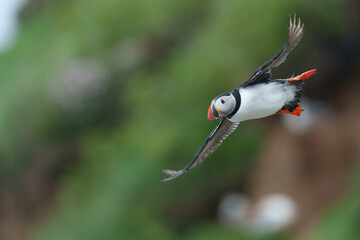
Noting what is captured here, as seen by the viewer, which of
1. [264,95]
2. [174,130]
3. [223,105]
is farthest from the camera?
[174,130]

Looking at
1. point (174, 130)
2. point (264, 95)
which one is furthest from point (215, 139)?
point (174, 130)

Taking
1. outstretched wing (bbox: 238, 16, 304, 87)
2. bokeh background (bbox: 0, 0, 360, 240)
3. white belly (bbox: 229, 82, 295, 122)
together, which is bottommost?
white belly (bbox: 229, 82, 295, 122)

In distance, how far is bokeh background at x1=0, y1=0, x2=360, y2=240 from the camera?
7.28 metres

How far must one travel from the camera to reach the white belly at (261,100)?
5.49 feet

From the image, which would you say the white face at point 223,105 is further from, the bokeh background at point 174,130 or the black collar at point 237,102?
the bokeh background at point 174,130

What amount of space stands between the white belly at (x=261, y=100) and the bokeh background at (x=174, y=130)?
4866 mm

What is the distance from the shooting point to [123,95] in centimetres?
941

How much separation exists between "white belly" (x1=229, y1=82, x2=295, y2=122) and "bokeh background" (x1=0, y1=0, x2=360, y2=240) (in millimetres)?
4866

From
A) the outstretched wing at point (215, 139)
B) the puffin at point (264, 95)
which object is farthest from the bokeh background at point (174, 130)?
the puffin at point (264, 95)

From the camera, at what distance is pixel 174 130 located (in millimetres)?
8148

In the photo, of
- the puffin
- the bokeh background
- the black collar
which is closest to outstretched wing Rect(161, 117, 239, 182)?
the puffin

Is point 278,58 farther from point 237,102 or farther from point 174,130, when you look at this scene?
point 174,130

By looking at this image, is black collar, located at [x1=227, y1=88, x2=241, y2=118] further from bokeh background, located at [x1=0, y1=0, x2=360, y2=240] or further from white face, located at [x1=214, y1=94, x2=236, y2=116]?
bokeh background, located at [x1=0, y1=0, x2=360, y2=240]

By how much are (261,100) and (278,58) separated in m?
0.14
